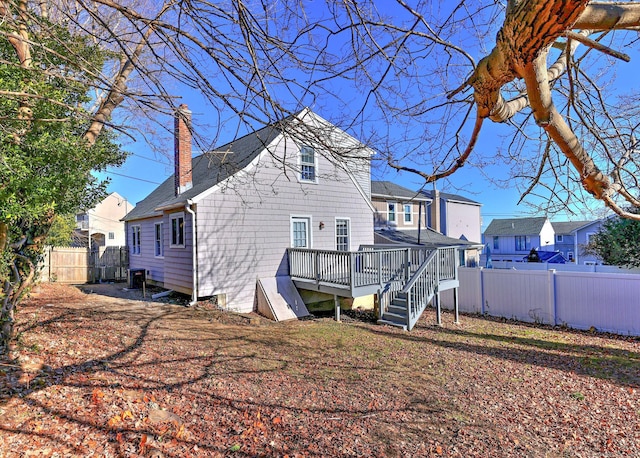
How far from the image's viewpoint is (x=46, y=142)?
12.6 ft

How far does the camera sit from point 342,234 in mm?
13102

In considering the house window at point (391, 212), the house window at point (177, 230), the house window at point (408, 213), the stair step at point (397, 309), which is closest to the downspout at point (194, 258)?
the house window at point (177, 230)

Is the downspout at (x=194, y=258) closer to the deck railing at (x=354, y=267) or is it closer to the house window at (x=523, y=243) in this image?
the deck railing at (x=354, y=267)

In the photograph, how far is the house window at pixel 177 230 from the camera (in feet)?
34.3

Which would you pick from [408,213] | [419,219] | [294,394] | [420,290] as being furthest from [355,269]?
[408,213]

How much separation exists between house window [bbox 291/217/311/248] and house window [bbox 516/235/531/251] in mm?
29916

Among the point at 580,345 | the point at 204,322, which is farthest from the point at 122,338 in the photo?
the point at 580,345

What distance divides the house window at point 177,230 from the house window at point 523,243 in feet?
111

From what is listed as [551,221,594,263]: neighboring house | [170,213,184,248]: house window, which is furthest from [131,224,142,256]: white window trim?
[551,221,594,263]: neighboring house

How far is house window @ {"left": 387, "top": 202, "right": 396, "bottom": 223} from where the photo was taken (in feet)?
65.0

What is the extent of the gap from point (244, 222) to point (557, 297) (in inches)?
374

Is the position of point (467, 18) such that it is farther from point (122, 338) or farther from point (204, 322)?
point (204, 322)

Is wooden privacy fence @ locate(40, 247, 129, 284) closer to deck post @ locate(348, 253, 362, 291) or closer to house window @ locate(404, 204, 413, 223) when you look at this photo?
deck post @ locate(348, 253, 362, 291)

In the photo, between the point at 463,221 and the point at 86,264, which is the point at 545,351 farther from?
the point at 463,221
